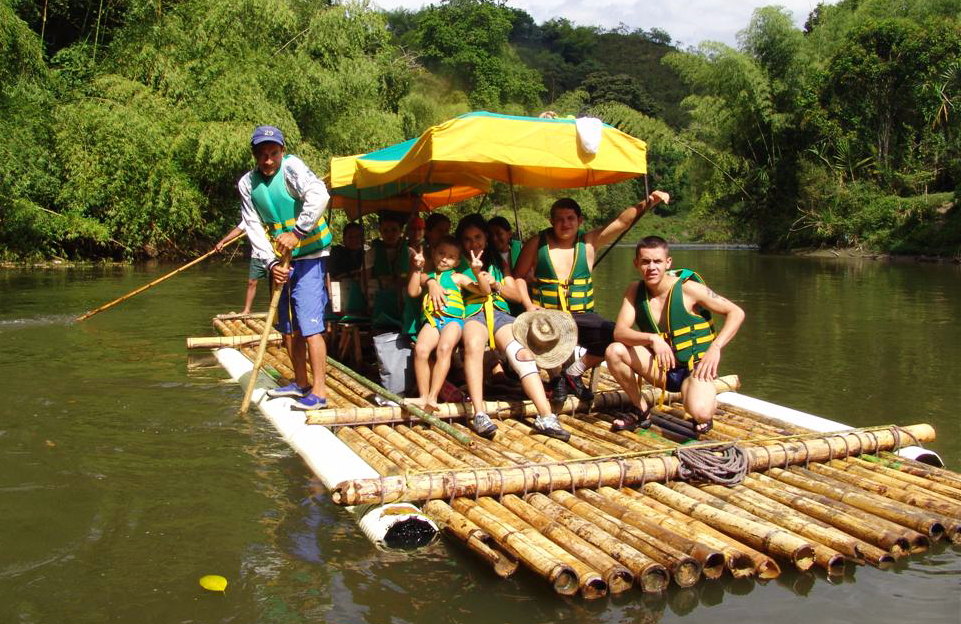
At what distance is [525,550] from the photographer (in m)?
4.07

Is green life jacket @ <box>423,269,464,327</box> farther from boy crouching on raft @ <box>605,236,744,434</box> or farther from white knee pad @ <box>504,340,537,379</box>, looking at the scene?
boy crouching on raft @ <box>605,236,744,434</box>

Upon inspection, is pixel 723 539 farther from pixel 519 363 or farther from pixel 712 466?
pixel 519 363

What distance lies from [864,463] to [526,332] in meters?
2.27

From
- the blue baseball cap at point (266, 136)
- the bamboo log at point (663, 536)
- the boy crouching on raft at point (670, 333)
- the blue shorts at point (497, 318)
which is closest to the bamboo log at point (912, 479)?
the boy crouching on raft at point (670, 333)

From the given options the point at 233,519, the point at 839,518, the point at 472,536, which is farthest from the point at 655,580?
the point at 233,519

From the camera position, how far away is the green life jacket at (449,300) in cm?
625

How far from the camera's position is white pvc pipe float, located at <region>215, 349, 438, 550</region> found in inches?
173

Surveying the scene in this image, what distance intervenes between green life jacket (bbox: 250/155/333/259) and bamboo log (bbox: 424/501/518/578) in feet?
8.06

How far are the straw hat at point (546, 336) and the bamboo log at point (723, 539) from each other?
154cm

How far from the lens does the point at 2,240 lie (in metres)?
22.7

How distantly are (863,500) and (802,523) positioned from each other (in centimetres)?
56

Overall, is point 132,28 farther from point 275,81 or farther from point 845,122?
point 845,122

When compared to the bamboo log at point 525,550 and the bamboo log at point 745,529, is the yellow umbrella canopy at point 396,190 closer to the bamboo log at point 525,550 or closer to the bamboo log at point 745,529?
the bamboo log at point 525,550

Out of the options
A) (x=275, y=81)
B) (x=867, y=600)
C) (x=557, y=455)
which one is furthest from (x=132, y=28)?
(x=867, y=600)
